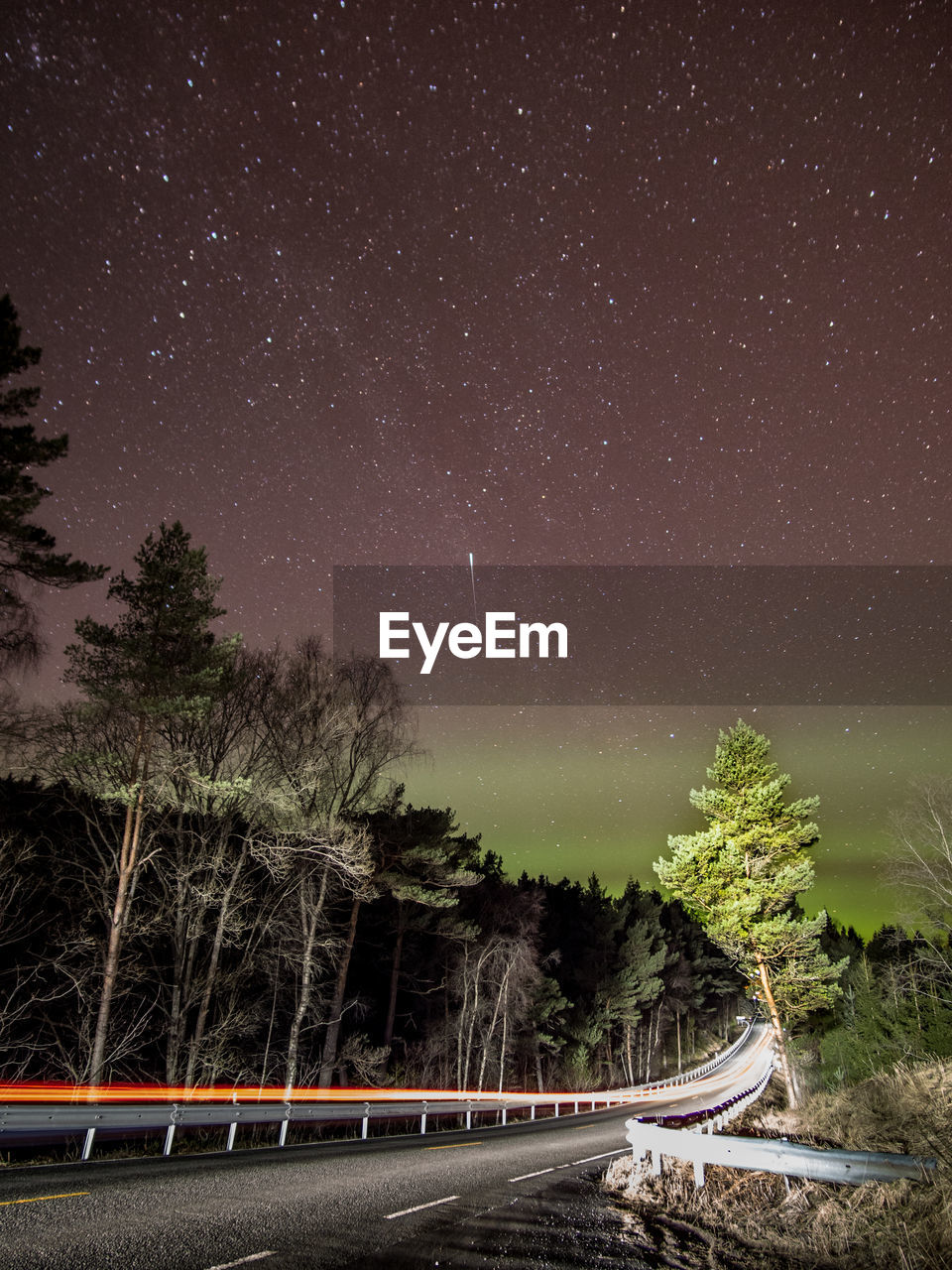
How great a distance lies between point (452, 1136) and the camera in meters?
17.3

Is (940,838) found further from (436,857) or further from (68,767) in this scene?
(68,767)

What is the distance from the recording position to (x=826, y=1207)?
6.93 m

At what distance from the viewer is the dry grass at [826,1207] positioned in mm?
5828

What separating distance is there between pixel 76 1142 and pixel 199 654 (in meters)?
8.87

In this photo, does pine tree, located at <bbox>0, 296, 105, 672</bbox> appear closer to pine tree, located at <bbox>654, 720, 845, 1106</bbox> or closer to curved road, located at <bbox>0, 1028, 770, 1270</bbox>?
curved road, located at <bbox>0, 1028, 770, 1270</bbox>

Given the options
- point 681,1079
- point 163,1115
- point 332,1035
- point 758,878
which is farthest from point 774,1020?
point 681,1079

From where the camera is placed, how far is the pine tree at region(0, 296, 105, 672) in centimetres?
1248

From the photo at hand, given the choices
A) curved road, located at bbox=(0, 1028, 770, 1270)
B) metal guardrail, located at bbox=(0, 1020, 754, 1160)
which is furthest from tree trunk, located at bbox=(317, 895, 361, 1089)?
curved road, located at bbox=(0, 1028, 770, 1270)

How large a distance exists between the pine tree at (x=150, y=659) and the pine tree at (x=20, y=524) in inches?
84.4

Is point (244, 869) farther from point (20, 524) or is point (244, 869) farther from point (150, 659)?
point (20, 524)

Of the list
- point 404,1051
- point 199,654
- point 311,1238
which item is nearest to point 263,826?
point 199,654

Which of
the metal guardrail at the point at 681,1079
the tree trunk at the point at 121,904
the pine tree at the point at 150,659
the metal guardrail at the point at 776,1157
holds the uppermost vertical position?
the pine tree at the point at 150,659

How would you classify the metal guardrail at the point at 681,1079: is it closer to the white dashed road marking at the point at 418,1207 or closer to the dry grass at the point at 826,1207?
the dry grass at the point at 826,1207

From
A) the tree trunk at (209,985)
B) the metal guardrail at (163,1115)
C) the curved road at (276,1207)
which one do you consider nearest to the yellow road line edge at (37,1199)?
the curved road at (276,1207)
